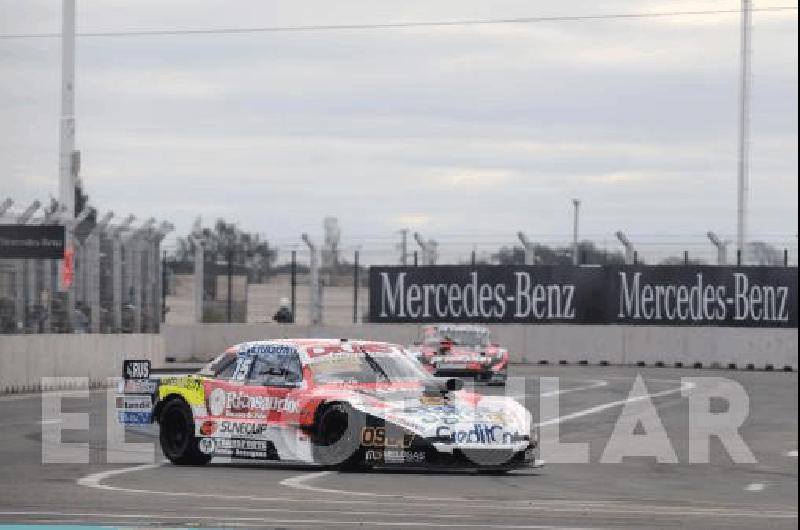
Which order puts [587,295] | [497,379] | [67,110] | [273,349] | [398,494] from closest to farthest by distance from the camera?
[398,494] < [273,349] < [497,379] < [67,110] < [587,295]

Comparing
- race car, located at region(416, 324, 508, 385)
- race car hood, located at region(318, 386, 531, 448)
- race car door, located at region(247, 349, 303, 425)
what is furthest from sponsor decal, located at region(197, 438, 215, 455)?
race car, located at region(416, 324, 508, 385)

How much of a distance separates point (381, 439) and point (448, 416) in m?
0.62

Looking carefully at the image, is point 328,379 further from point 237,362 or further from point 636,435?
point 636,435

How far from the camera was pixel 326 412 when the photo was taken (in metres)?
17.2

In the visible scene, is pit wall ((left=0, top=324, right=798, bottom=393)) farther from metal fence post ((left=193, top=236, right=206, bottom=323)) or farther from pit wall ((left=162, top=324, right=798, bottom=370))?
metal fence post ((left=193, top=236, right=206, bottom=323))

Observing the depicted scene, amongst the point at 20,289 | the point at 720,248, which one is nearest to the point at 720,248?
the point at 720,248

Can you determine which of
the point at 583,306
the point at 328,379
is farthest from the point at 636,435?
the point at 583,306

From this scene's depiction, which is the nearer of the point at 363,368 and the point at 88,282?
the point at 363,368

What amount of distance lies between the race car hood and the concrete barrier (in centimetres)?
1519

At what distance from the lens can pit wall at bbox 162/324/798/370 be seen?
47.1 m

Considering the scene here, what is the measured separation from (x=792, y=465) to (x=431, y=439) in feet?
14.7

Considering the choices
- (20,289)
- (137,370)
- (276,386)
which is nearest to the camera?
(276,386)

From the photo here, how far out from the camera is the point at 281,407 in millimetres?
17594

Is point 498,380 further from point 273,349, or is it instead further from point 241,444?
point 241,444
